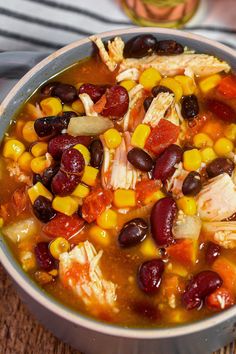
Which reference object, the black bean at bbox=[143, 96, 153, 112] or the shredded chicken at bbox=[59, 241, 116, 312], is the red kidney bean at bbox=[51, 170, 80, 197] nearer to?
the shredded chicken at bbox=[59, 241, 116, 312]

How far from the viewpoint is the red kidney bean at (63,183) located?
2203 mm

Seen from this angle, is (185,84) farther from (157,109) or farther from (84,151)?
(84,151)


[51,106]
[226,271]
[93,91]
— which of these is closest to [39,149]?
[51,106]

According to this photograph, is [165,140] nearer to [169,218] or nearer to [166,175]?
[166,175]

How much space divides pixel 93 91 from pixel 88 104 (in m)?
0.06

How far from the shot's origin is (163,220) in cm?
217

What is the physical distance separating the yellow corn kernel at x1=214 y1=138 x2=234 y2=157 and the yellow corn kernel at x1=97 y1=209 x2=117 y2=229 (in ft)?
1.25

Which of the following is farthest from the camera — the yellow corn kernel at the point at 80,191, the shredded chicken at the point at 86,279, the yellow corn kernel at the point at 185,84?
the yellow corn kernel at the point at 185,84

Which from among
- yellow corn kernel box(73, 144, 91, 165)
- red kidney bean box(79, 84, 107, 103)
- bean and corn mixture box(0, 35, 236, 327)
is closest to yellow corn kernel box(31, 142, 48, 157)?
bean and corn mixture box(0, 35, 236, 327)

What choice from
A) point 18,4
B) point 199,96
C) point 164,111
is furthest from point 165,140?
point 18,4

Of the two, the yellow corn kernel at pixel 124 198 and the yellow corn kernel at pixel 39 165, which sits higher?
the yellow corn kernel at pixel 39 165

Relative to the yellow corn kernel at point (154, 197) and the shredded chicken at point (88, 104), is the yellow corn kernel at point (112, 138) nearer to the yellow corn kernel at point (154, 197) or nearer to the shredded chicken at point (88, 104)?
the shredded chicken at point (88, 104)

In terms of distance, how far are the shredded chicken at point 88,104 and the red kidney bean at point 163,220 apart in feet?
1.30

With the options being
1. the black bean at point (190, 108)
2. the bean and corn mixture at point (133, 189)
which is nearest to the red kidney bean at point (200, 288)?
the bean and corn mixture at point (133, 189)
